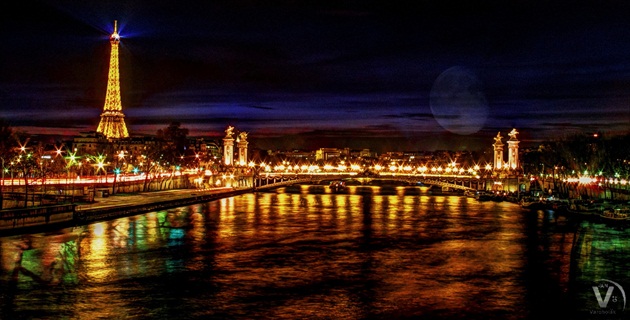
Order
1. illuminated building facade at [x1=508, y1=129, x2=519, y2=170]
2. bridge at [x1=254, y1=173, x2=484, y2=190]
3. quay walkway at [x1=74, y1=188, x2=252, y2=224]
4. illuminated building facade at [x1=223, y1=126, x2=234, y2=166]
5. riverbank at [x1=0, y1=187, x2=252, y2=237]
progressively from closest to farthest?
riverbank at [x1=0, y1=187, x2=252, y2=237]
quay walkway at [x1=74, y1=188, x2=252, y2=224]
bridge at [x1=254, y1=173, x2=484, y2=190]
illuminated building facade at [x1=508, y1=129, x2=519, y2=170]
illuminated building facade at [x1=223, y1=126, x2=234, y2=166]

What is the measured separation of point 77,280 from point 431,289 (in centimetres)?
1511

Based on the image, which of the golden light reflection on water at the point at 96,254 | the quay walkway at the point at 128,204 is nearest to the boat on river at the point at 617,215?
the golden light reflection on water at the point at 96,254

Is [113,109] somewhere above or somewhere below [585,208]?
above

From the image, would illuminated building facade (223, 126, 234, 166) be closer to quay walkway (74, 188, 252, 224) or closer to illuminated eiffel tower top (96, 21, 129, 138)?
illuminated eiffel tower top (96, 21, 129, 138)

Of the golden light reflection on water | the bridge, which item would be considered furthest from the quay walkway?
the bridge

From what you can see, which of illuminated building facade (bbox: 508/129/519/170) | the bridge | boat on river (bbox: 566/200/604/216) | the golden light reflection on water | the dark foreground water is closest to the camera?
the dark foreground water

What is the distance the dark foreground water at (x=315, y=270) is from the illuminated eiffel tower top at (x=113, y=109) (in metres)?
69.6

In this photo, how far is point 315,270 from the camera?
109 ft

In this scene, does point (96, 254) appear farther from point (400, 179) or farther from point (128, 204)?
point (400, 179)

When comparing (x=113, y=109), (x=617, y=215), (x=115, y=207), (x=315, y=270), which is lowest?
(x=315, y=270)

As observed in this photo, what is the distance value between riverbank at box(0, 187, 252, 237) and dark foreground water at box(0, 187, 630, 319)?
0.98 metres

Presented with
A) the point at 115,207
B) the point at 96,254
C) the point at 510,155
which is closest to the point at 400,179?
the point at 510,155

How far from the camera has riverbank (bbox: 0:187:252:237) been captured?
43812mm

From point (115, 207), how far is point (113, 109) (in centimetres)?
7312
